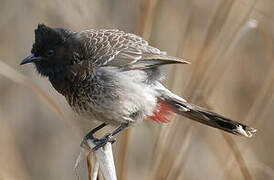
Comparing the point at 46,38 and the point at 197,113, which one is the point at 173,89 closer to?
the point at 197,113

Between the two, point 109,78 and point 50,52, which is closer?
point 109,78

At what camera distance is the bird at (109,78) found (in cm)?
334

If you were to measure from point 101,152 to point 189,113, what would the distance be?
700 millimetres

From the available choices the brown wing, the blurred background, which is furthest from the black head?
the blurred background

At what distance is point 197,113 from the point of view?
340 centimetres

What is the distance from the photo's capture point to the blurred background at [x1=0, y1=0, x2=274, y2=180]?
3111 millimetres

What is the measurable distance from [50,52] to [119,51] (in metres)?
0.40

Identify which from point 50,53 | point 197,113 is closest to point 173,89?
point 197,113

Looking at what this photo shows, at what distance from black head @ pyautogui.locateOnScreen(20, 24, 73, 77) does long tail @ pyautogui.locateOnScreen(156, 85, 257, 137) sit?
592 millimetres

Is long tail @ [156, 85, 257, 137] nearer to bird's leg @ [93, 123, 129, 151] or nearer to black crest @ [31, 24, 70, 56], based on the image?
→ bird's leg @ [93, 123, 129, 151]

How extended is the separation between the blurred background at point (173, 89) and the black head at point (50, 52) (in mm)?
227

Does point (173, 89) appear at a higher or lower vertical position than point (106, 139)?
higher

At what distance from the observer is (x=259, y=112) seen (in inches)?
132

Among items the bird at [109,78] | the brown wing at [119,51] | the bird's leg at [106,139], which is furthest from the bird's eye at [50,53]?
the bird's leg at [106,139]
